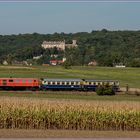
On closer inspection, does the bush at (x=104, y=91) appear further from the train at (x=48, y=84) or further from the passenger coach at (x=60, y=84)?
the passenger coach at (x=60, y=84)

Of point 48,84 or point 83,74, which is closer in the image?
point 48,84

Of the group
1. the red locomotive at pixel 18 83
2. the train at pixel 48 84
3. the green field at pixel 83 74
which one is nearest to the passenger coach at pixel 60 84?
the train at pixel 48 84

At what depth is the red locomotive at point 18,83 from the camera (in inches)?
2776

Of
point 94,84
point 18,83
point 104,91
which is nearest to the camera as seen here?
point 104,91

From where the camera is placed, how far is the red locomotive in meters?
70.5

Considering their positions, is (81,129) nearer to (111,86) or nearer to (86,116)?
(86,116)

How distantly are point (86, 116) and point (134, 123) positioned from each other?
2.96 meters

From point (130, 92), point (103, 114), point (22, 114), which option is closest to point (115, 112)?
point (103, 114)

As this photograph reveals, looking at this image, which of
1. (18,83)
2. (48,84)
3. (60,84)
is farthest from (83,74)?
(18,83)

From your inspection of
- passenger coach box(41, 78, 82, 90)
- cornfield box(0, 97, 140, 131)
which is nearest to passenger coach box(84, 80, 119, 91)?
passenger coach box(41, 78, 82, 90)

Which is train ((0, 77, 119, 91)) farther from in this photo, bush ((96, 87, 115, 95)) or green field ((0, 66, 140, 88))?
green field ((0, 66, 140, 88))

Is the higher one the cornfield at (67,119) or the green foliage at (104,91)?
the cornfield at (67,119)

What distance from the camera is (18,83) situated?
231 ft

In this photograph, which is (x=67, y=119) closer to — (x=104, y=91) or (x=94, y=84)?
(x=104, y=91)
